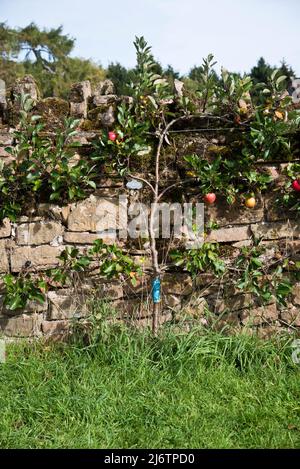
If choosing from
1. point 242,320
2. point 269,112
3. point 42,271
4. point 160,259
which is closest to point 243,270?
point 242,320

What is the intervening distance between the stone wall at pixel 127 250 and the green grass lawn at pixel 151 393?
25cm

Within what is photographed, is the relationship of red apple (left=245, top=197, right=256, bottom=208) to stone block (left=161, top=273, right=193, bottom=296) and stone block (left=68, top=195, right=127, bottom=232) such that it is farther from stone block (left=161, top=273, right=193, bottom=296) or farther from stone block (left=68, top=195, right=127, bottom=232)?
stone block (left=68, top=195, right=127, bottom=232)

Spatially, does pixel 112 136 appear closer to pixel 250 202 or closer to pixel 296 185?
pixel 250 202

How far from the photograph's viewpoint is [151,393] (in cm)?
284

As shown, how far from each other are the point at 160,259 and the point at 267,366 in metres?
1.08

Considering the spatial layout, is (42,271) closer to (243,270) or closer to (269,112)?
(243,270)

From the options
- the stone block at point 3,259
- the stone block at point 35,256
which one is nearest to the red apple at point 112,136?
the stone block at point 35,256

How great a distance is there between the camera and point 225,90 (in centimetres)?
360

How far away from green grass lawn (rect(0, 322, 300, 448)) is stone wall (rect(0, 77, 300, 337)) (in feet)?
0.82

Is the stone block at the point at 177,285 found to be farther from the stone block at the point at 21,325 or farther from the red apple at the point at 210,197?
the stone block at the point at 21,325

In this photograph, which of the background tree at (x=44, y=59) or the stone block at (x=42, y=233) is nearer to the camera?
the stone block at (x=42, y=233)

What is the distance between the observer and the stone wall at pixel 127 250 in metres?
3.58

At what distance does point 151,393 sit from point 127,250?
1.14 meters

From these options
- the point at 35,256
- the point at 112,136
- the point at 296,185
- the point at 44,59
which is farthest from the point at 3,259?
the point at 44,59
